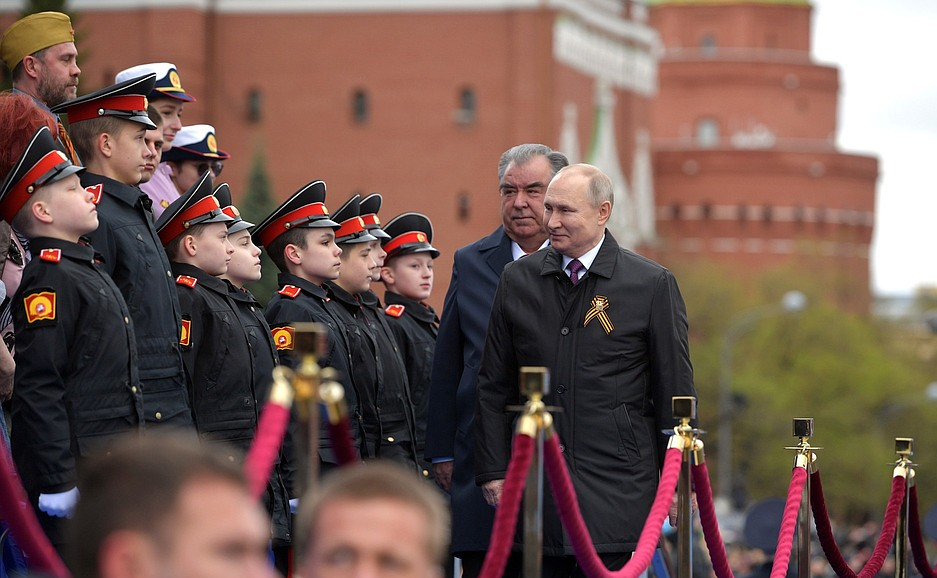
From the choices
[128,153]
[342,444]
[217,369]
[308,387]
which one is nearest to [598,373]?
[217,369]

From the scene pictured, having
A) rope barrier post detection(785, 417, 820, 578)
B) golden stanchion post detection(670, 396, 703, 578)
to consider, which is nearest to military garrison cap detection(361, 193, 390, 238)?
rope barrier post detection(785, 417, 820, 578)

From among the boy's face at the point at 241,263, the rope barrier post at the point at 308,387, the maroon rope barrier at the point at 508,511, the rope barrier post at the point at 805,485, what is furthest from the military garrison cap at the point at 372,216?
the rope barrier post at the point at 308,387

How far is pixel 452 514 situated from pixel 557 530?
862mm

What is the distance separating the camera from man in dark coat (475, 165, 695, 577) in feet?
24.6

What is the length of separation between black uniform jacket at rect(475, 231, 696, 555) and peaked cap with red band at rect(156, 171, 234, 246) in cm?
119

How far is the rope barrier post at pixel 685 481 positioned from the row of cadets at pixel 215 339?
1.49 m

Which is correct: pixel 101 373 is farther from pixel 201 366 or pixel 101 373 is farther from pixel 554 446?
pixel 554 446

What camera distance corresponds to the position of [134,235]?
7.24 metres

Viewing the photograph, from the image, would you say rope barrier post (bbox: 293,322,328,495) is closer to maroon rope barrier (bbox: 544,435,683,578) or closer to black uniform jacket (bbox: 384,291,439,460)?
maroon rope barrier (bbox: 544,435,683,578)

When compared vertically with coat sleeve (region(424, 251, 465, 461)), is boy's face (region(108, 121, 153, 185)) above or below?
above

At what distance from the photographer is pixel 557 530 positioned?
7445 millimetres

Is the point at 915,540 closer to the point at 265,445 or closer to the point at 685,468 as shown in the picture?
the point at 685,468

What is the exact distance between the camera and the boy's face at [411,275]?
10.6 metres

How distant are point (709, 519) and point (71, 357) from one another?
261cm
